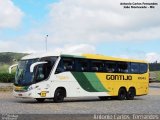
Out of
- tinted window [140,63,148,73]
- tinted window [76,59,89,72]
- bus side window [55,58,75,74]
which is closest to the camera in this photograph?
bus side window [55,58,75,74]

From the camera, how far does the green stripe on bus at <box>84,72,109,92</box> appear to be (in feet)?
94.4

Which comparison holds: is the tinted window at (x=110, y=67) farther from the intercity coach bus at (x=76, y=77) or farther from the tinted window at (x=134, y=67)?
the tinted window at (x=134, y=67)

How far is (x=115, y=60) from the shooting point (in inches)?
1231

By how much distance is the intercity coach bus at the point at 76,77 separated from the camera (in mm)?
25922

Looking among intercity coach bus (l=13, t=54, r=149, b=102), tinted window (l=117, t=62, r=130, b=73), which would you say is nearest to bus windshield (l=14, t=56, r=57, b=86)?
intercity coach bus (l=13, t=54, r=149, b=102)

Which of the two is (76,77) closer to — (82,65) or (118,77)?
(82,65)

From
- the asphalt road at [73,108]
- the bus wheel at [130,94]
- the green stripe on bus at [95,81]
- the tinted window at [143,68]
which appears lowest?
the asphalt road at [73,108]

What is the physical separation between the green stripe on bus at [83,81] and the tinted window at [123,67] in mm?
3207

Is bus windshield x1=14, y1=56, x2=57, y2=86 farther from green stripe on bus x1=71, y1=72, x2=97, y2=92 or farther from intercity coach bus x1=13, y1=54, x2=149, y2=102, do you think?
green stripe on bus x1=71, y1=72, x2=97, y2=92

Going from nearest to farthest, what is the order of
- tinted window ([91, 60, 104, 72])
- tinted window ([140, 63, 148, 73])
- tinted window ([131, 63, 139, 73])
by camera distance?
tinted window ([91, 60, 104, 72])
tinted window ([131, 63, 139, 73])
tinted window ([140, 63, 148, 73])

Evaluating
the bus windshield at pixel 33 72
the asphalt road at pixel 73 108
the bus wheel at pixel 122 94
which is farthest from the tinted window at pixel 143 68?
the bus windshield at pixel 33 72

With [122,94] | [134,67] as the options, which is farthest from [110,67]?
[134,67]

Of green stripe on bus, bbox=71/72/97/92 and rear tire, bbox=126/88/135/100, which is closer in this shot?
green stripe on bus, bbox=71/72/97/92

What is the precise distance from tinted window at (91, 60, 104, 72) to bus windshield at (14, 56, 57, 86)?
Result: 11.8ft
